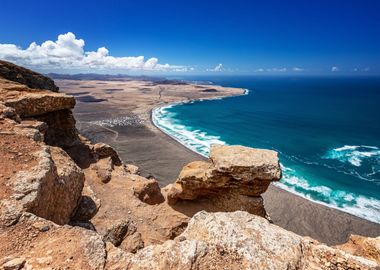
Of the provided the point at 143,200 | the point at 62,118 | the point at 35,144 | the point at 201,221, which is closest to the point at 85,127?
the point at 62,118

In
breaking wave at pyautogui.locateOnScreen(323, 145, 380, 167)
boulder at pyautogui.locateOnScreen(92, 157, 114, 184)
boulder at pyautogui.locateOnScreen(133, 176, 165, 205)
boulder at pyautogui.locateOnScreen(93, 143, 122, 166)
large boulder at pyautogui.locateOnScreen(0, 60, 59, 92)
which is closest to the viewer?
boulder at pyautogui.locateOnScreen(133, 176, 165, 205)

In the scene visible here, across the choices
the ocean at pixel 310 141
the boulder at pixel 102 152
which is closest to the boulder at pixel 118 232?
the boulder at pixel 102 152

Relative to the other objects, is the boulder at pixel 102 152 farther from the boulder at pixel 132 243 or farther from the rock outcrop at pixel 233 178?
the boulder at pixel 132 243

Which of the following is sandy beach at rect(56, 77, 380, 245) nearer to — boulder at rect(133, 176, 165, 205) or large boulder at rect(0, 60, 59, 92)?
boulder at rect(133, 176, 165, 205)

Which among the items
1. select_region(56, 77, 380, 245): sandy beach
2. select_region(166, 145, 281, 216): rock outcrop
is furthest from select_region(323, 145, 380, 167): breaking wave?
select_region(166, 145, 281, 216): rock outcrop

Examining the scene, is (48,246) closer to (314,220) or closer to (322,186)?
(314,220)

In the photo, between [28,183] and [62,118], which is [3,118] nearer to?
[28,183]

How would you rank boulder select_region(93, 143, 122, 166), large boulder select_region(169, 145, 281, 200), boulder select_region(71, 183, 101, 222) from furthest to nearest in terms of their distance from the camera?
boulder select_region(93, 143, 122, 166) → large boulder select_region(169, 145, 281, 200) → boulder select_region(71, 183, 101, 222)

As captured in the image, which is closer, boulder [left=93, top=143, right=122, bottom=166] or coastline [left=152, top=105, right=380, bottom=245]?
boulder [left=93, top=143, right=122, bottom=166]
